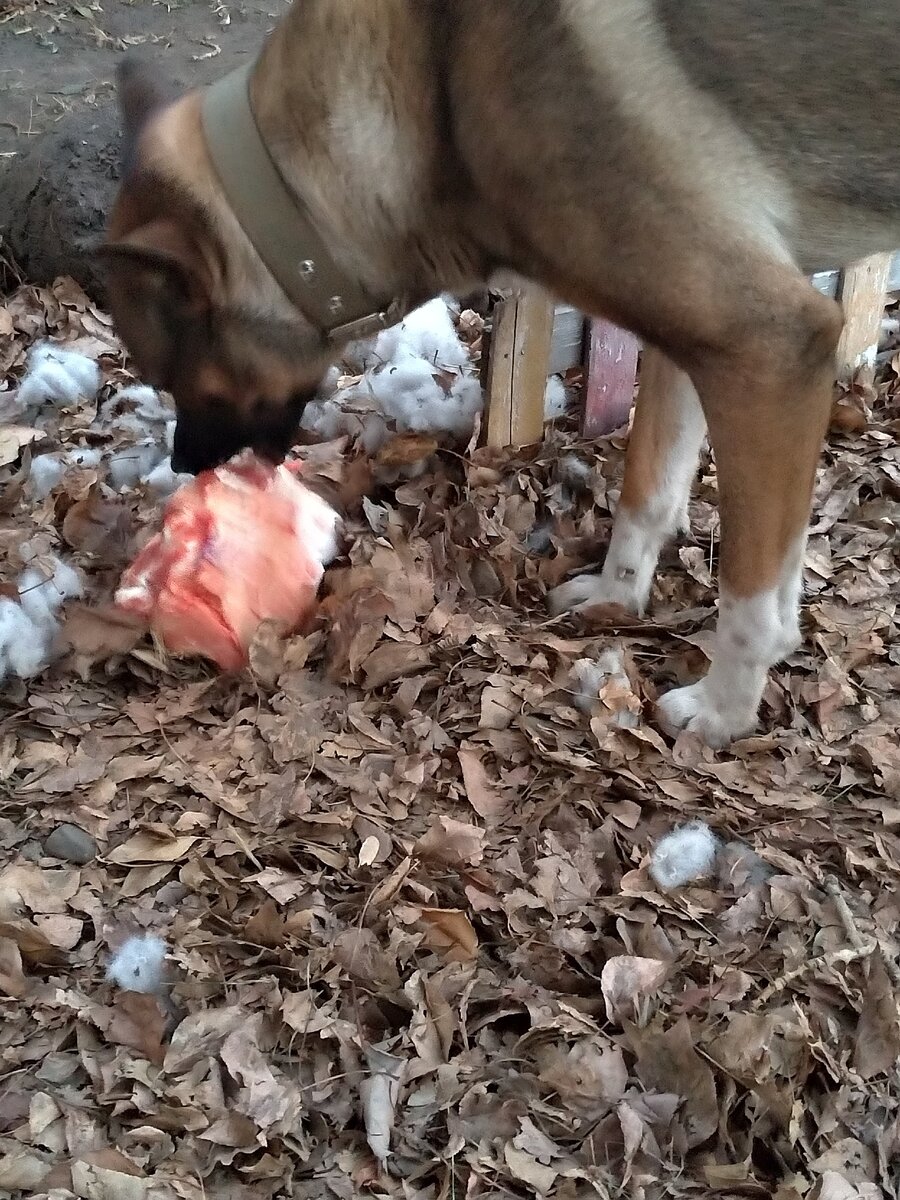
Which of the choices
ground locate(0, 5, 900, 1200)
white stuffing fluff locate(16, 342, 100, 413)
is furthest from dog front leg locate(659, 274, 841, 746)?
white stuffing fluff locate(16, 342, 100, 413)

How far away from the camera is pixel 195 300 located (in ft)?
5.55

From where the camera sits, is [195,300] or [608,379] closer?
[195,300]

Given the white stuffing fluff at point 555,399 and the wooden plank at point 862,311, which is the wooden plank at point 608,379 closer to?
the white stuffing fluff at point 555,399

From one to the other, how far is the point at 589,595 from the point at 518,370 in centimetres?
65

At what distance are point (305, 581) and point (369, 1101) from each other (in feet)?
3.64

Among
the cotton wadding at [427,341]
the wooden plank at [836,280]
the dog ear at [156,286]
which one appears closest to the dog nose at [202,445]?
the dog ear at [156,286]

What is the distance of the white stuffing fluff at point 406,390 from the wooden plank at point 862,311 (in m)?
1.06

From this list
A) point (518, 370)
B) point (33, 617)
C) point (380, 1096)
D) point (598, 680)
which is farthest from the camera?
point (518, 370)

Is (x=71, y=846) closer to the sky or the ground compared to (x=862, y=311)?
closer to the ground

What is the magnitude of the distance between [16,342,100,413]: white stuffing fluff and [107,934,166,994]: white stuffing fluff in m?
1.79

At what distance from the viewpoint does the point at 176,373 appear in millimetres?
1841

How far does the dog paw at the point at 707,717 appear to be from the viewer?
1931 millimetres

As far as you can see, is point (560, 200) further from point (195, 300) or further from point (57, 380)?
point (57, 380)

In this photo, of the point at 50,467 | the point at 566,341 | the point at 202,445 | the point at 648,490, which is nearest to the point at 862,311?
the point at 566,341
